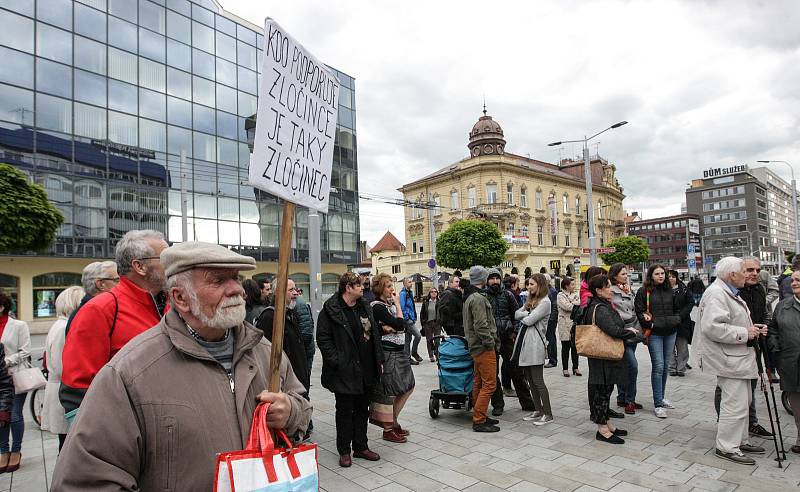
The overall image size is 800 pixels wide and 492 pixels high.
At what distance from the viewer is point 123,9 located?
90.8 feet

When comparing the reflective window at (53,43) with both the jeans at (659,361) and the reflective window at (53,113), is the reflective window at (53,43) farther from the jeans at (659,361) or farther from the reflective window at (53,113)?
the jeans at (659,361)

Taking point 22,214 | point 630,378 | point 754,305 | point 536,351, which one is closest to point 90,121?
point 22,214

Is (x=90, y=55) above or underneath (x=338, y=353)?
above

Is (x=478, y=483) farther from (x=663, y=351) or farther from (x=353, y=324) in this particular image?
(x=663, y=351)

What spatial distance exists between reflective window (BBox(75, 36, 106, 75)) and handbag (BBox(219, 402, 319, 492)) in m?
31.1

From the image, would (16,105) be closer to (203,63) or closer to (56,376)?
(203,63)

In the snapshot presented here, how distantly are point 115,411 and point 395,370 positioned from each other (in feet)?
13.9

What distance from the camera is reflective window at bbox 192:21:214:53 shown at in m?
31.1

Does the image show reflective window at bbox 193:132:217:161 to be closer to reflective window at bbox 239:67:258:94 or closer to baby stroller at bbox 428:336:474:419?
reflective window at bbox 239:67:258:94

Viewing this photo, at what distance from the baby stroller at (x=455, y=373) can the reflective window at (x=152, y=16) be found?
1215 inches

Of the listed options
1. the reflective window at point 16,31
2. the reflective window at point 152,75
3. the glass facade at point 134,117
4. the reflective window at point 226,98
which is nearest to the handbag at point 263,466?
the glass facade at point 134,117

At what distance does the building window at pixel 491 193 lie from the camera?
52188 mm

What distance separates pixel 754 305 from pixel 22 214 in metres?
19.6

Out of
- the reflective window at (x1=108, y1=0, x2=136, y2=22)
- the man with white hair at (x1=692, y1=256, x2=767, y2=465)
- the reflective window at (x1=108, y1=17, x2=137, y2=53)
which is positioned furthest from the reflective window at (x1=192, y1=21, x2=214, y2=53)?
the man with white hair at (x1=692, y1=256, x2=767, y2=465)
